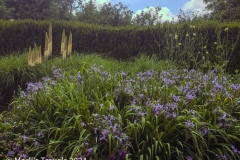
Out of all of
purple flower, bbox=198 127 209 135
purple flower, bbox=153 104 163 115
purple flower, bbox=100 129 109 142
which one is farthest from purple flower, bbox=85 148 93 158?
purple flower, bbox=198 127 209 135

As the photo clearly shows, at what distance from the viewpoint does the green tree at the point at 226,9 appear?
1515 centimetres

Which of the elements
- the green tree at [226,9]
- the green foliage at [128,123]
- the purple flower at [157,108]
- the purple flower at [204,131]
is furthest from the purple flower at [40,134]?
the green tree at [226,9]

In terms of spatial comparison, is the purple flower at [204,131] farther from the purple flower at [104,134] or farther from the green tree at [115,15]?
the green tree at [115,15]

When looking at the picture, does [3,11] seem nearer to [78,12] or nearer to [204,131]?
[78,12]

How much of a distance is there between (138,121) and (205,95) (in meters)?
1.12

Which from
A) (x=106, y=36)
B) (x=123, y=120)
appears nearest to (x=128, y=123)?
(x=123, y=120)

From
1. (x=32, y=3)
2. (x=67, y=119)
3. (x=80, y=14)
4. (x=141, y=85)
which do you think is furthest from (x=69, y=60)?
(x=32, y=3)

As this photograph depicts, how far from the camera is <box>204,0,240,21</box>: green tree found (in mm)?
15153

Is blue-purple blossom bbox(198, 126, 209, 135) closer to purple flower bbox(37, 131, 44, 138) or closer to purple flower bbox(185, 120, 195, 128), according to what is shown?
purple flower bbox(185, 120, 195, 128)

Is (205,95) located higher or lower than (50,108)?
higher

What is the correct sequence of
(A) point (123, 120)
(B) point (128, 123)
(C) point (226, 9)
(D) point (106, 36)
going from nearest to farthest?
(B) point (128, 123)
(A) point (123, 120)
(D) point (106, 36)
(C) point (226, 9)

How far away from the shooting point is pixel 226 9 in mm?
15992

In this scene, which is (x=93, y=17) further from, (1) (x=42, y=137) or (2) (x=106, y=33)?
(1) (x=42, y=137)

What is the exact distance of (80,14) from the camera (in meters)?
20.7
